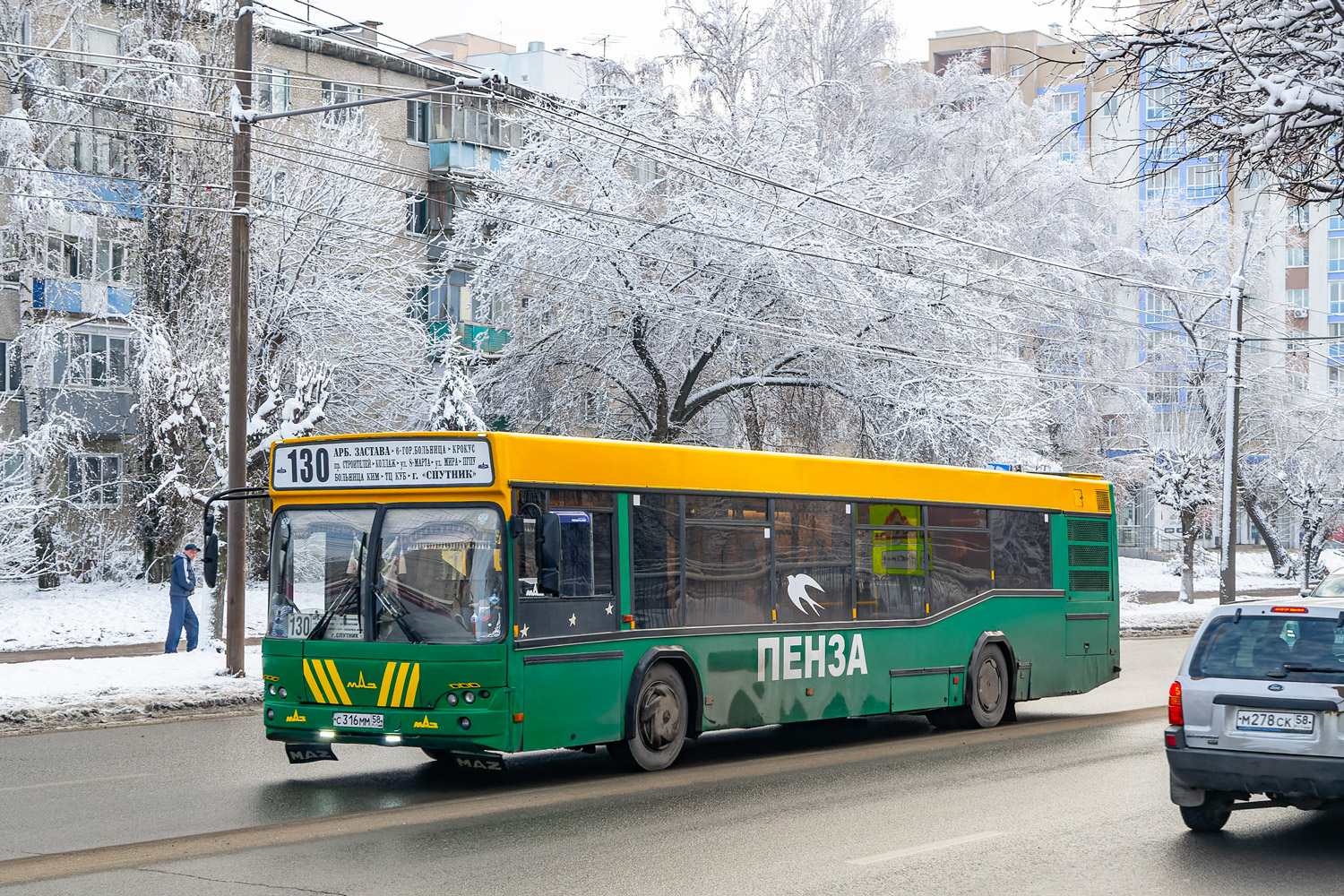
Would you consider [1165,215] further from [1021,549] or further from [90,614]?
[1021,549]

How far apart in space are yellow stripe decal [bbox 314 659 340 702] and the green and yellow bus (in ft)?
0.08

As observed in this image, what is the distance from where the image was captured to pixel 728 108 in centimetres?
3575

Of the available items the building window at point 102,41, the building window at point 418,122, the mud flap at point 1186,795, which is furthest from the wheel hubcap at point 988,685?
the building window at point 418,122

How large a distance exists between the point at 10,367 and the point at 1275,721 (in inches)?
1287

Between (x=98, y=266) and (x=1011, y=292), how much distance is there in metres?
20.9

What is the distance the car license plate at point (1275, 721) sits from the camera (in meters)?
9.03

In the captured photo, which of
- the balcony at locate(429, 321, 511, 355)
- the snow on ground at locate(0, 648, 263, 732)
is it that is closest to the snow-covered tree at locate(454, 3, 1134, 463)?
the balcony at locate(429, 321, 511, 355)

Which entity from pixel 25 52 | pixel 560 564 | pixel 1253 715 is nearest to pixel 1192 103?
pixel 1253 715

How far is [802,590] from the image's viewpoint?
14.3 meters

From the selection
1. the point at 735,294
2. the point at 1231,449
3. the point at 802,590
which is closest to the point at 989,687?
the point at 802,590

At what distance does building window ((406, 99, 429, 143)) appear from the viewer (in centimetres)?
4891

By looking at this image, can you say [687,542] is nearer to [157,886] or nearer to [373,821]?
[373,821]

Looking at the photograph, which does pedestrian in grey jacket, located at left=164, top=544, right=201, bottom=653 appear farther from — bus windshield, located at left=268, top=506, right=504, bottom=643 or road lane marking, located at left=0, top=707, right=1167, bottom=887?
Result: road lane marking, located at left=0, top=707, right=1167, bottom=887

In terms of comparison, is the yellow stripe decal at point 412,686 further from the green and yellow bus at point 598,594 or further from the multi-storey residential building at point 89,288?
the multi-storey residential building at point 89,288
